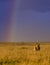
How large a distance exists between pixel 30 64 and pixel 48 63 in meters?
1.22

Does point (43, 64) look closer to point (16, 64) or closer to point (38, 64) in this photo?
point (38, 64)

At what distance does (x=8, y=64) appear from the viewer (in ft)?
65.1

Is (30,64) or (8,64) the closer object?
(30,64)

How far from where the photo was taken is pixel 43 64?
18312mm

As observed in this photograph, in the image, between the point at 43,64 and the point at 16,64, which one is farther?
the point at 16,64

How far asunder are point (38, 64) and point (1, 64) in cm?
270

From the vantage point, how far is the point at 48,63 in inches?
739

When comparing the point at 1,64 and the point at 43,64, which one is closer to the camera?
the point at 43,64

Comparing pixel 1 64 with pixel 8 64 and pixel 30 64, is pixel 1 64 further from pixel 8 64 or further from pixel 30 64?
pixel 30 64

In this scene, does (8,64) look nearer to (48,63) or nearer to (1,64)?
(1,64)

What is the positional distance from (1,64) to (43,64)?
10.3 feet

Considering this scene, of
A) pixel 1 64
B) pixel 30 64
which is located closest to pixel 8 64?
pixel 1 64

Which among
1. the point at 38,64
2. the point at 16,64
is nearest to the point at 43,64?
the point at 38,64

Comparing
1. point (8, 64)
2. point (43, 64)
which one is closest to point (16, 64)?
point (8, 64)
